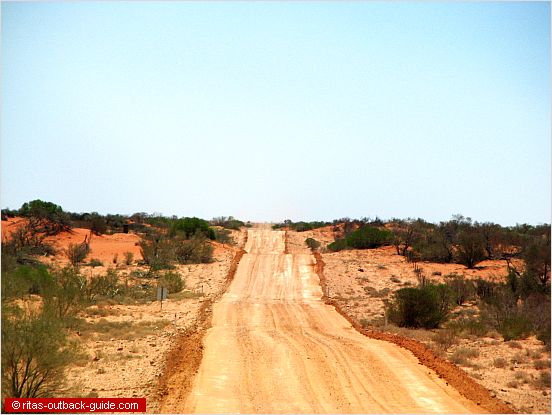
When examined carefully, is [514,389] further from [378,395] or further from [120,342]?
[120,342]

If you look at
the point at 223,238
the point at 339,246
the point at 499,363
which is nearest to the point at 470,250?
the point at 339,246

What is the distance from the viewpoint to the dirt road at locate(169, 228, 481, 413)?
12.4 m

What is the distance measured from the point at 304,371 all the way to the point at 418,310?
10.9 metres

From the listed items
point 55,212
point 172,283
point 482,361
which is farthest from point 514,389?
point 55,212

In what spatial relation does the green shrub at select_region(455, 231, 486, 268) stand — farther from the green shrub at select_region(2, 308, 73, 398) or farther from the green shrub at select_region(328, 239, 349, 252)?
the green shrub at select_region(2, 308, 73, 398)

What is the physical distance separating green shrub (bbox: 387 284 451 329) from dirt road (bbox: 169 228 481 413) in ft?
9.01

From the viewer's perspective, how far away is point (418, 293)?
81.3ft

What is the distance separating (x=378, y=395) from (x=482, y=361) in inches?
222

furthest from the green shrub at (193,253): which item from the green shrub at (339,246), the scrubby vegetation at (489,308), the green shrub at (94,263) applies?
the scrubby vegetation at (489,308)

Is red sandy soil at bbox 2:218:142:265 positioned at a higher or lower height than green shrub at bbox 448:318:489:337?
higher

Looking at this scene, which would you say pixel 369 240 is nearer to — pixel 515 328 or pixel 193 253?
pixel 193 253

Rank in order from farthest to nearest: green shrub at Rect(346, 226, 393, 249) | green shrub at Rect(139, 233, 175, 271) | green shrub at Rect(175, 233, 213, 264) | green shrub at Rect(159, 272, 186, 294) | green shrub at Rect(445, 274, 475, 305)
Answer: green shrub at Rect(346, 226, 393, 249)
green shrub at Rect(175, 233, 213, 264)
green shrub at Rect(139, 233, 175, 271)
green shrub at Rect(159, 272, 186, 294)
green shrub at Rect(445, 274, 475, 305)

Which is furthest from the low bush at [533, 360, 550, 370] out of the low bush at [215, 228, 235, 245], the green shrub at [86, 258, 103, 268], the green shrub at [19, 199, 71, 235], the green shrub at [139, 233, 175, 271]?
the low bush at [215, 228, 235, 245]

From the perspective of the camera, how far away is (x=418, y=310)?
2447cm
